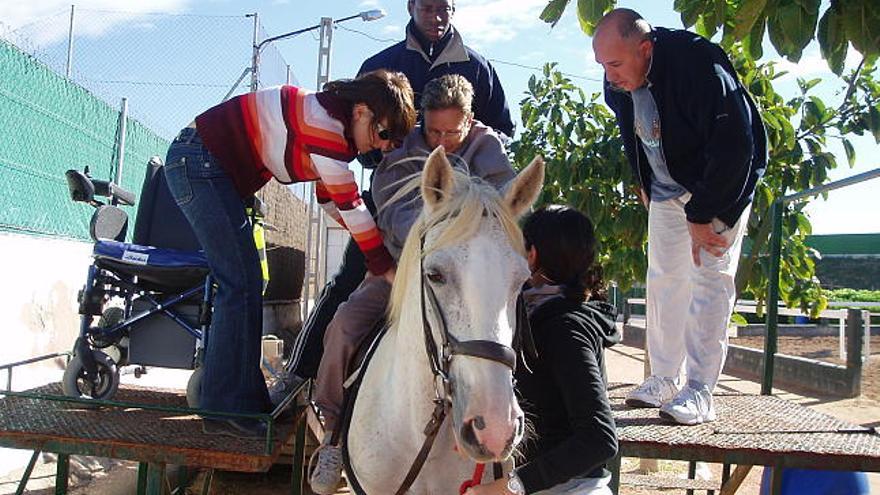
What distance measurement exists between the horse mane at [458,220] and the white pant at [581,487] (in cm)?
78

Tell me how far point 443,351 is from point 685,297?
2.07m

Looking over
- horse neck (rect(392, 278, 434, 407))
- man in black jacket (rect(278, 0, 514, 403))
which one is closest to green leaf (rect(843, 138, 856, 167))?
man in black jacket (rect(278, 0, 514, 403))

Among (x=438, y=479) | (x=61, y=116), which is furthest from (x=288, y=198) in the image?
(x=438, y=479)

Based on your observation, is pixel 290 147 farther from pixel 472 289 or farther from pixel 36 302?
pixel 36 302

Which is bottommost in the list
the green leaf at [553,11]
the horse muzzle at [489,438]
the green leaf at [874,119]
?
the horse muzzle at [489,438]

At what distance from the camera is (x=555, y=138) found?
7738 mm

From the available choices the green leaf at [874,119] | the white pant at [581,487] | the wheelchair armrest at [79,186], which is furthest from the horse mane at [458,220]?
the green leaf at [874,119]

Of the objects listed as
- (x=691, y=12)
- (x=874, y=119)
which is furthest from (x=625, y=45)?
(x=874, y=119)

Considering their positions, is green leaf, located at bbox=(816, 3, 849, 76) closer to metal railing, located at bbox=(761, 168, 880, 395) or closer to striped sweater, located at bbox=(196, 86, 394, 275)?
striped sweater, located at bbox=(196, 86, 394, 275)

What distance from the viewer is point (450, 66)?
416 cm

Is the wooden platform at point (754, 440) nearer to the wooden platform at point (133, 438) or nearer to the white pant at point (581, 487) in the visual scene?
the white pant at point (581, 487)

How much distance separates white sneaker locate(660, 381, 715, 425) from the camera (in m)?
3.28

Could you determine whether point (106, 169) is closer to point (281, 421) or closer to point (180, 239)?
point (180, 239)

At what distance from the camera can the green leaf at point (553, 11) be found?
2922 mm
